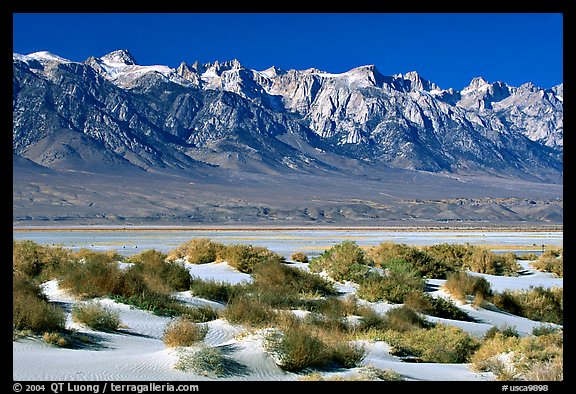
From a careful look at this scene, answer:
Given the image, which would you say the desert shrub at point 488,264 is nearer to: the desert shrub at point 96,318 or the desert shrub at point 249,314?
the desert shrub at point 249,314

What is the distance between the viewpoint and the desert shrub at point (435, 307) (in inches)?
712

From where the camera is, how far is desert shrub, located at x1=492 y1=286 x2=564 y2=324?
1975 centimetres

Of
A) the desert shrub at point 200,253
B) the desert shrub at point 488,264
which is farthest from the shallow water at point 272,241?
the desert shrub at point 488,264

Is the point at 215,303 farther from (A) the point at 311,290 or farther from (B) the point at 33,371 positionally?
(B) the point at 33,371

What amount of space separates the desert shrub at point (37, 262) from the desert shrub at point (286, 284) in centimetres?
605

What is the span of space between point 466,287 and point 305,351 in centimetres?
1221

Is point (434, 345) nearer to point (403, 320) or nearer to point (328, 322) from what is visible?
point (328, 322)

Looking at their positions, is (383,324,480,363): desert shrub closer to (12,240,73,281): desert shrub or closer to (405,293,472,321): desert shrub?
(405,293,472,321): desert shrub

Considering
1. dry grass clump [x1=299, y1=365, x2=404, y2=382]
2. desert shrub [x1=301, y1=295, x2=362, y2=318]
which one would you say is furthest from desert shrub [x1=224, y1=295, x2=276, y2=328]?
dry grass clump [x1=299, y1=365, x2=404, y2=382]

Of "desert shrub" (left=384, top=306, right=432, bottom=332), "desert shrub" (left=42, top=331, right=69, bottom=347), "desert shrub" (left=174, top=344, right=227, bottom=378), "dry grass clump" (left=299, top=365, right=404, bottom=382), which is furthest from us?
"desert shrub" (left=384, top=306, right=432, bottom=332)

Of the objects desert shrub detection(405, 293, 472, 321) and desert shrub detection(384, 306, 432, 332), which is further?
desert shrub detection(405, 293, 472, 321)

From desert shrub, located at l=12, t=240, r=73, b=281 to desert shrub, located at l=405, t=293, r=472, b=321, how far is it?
1027 centimetres

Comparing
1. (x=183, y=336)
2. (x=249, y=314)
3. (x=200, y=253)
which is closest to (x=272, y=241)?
(x=200, y=253)
